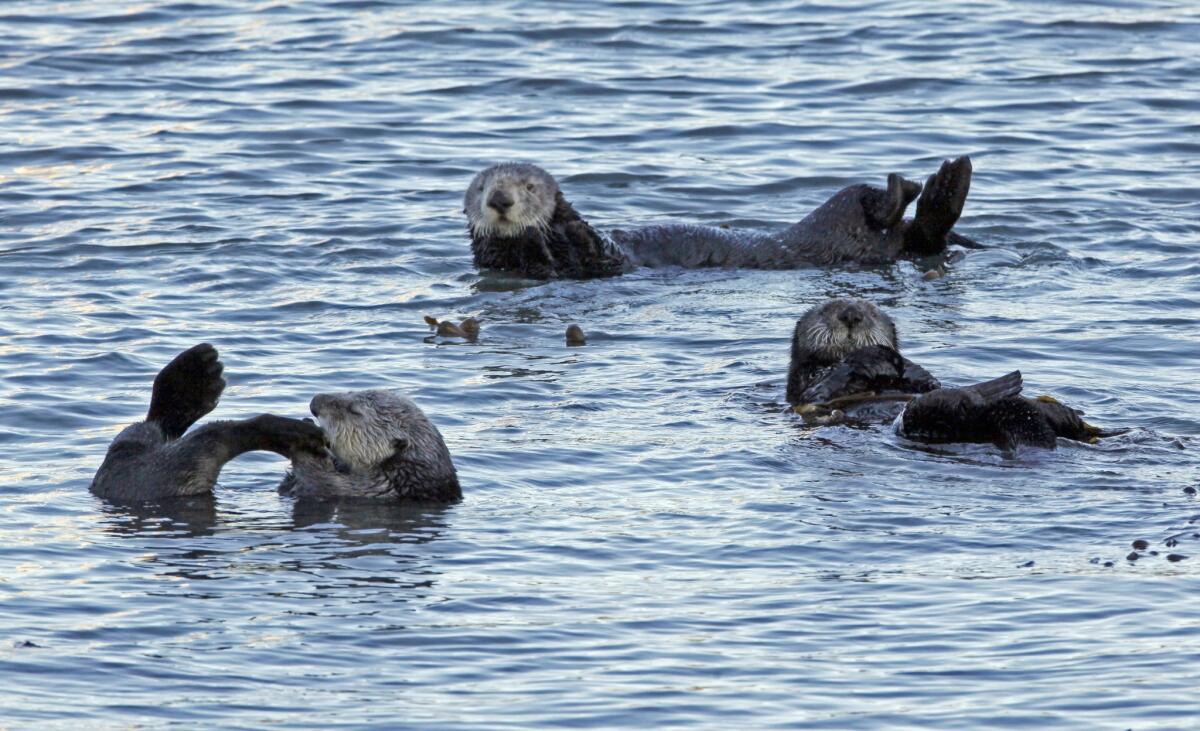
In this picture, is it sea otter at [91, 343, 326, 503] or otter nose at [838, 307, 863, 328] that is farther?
otter nose at [838, 307, 863, 328]

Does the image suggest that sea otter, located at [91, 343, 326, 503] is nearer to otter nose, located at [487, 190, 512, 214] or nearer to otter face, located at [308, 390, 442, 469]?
otter face, located at [308, 390, 442, 469]

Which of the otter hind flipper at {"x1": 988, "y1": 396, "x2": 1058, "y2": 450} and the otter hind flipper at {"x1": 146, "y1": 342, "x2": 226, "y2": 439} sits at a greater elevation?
the otter hind flipper at {"x1": 146, "y1": 342, "x2": 226, "y2": 439}

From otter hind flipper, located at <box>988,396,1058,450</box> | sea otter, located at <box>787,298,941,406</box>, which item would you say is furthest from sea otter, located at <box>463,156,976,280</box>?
otter hind flipper, located at <box>988,396,1058,450</box>

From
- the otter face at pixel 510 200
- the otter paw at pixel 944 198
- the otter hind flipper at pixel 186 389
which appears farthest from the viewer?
the otter face at pixel 510 200

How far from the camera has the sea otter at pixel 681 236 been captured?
438 inches

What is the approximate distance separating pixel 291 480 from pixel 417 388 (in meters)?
1.69

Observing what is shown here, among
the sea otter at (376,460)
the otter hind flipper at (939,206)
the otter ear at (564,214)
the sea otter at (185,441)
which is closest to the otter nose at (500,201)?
the otter ear at (564,214)

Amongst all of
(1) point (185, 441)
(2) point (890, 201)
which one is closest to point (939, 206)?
(2) point (890, 201)

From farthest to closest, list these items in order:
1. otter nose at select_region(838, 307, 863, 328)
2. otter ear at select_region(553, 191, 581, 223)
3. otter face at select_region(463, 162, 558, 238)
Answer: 1. otter ear at select_region(553, 191, 581, 223)
2. otter face at select_region(463, 162, 558, 238)
3. otter nose at select_region(838, 307, 863, 328)

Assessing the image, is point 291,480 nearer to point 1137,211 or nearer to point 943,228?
point 943,228

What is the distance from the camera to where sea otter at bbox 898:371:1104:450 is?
277 inches

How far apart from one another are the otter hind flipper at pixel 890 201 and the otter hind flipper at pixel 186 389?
520 centimetres

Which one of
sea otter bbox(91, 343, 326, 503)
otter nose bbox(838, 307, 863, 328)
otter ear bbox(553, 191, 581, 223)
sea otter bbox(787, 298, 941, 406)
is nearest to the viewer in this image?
sea otter bbox(91, 343, 326, 503)

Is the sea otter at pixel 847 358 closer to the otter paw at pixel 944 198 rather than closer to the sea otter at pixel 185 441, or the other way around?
the sea otter at pixel 185 441
